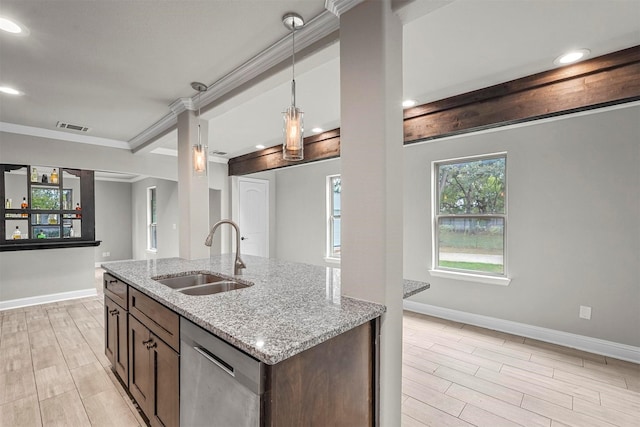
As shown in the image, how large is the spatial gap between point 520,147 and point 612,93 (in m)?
1.42

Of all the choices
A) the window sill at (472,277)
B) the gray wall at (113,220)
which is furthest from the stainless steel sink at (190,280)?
the gray wall at (113,220)

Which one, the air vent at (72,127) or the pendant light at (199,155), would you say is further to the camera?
the air vent at (72,127)

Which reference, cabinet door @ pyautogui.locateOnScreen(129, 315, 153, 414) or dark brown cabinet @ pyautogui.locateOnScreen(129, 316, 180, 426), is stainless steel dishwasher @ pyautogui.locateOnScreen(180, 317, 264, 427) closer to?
dark brown cabinet @ pyautogui.locateOnScreen(129, 316, 180, 426)

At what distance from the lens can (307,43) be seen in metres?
2.00

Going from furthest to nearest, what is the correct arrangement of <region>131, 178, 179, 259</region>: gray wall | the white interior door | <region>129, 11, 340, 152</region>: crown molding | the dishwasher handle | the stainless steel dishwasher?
<region>131, 178, 179, 259</region>: gray wall, the white interior door, <region>129, 11, 340, 152</region>: crown molding, the dishwasher handle, the stainless steel dishwasher

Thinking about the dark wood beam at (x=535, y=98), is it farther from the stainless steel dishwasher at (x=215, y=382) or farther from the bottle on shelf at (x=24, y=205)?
Result: the bottle on shelf at (x=24, y=205)

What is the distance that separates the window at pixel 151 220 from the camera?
762 centimetres

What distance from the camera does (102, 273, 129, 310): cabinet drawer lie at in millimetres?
2203

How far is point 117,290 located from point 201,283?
63 cm

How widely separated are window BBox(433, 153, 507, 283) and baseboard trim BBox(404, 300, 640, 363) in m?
0.56

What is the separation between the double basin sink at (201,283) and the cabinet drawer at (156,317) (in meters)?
0.20

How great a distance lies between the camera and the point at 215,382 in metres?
1.27

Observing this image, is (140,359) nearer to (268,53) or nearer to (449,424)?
(449,424)

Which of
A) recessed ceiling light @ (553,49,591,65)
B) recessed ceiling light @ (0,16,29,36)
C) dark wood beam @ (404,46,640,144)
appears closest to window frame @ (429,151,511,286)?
dark wood beam @ (404,46,640,144)
